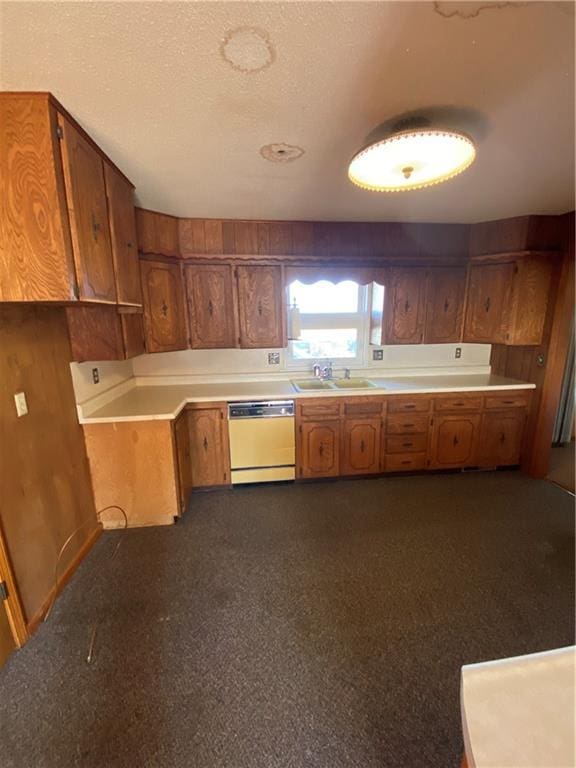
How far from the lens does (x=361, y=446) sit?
3031mm

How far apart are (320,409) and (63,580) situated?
2.13 meters

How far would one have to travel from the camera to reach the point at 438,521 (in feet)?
8.20

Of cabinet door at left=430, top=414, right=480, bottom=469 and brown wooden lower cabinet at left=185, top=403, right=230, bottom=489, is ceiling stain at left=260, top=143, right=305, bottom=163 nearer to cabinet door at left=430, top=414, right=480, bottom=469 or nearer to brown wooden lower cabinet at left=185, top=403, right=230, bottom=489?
brown wooden lower cabinet at left=185, top=403, right=230, bottom=489

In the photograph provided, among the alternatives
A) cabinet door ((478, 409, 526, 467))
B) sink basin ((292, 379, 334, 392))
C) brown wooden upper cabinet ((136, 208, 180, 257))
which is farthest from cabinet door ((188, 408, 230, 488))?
cabinet door ((478, 409, 526, 467))

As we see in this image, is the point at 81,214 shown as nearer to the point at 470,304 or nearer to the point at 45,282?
the point at 45,282

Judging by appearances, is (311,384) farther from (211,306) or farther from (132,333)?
(132,333)

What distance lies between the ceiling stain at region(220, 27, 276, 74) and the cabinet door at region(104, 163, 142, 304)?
3.37ft

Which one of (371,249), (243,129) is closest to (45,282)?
(243,129)

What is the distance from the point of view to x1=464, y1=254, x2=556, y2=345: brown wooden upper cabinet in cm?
284

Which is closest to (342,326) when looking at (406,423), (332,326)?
(332,326)

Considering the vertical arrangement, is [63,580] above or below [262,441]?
below

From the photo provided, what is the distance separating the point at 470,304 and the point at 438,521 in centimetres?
205

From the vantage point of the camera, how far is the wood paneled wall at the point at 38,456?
160 centimetres

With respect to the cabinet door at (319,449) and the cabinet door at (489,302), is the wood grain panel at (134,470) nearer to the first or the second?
the cabinet door at (319,449)
